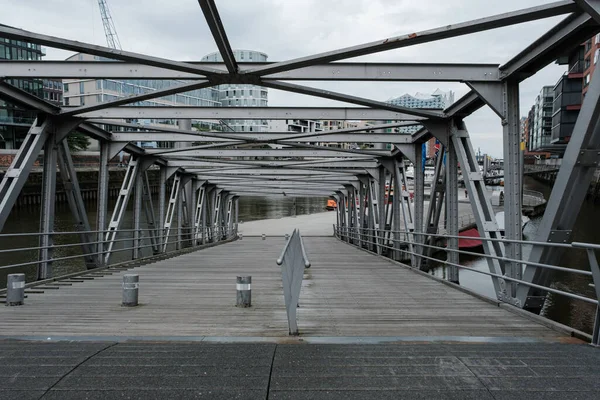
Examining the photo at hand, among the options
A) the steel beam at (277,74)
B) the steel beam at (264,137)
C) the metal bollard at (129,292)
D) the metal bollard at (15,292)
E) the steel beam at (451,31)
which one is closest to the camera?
the steel beam at (451,31)

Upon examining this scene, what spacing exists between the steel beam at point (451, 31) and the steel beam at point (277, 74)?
1.41m

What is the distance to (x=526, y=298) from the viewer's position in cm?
727

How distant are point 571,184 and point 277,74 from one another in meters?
5.41

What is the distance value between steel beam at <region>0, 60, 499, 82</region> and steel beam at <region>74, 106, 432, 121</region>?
3741 millimetres

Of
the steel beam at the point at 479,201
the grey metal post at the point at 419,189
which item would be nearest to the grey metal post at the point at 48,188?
the steel beam at the point at 479,201

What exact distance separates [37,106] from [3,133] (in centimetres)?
5674

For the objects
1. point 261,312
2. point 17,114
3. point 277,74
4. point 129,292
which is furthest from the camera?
point 17,114

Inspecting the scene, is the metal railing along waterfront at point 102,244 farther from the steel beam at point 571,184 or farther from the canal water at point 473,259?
the steel beam at point 571,184

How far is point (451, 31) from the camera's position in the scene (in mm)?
7211

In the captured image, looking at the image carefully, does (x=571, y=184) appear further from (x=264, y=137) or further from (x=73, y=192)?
(x=264, y=137)

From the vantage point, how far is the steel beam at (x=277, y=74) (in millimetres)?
9602

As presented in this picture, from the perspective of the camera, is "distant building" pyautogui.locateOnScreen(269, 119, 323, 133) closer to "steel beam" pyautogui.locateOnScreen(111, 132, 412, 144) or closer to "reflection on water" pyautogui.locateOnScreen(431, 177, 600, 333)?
"reflection on water" pyautogui.locateOnScreen(431, 177, 600, 333)

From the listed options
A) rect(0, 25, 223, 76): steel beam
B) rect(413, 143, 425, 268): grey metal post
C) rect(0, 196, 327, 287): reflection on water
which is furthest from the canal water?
rect(413, 143, 425, 268): grey metal post

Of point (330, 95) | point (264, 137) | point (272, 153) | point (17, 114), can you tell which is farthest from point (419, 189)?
point (17, 114)
